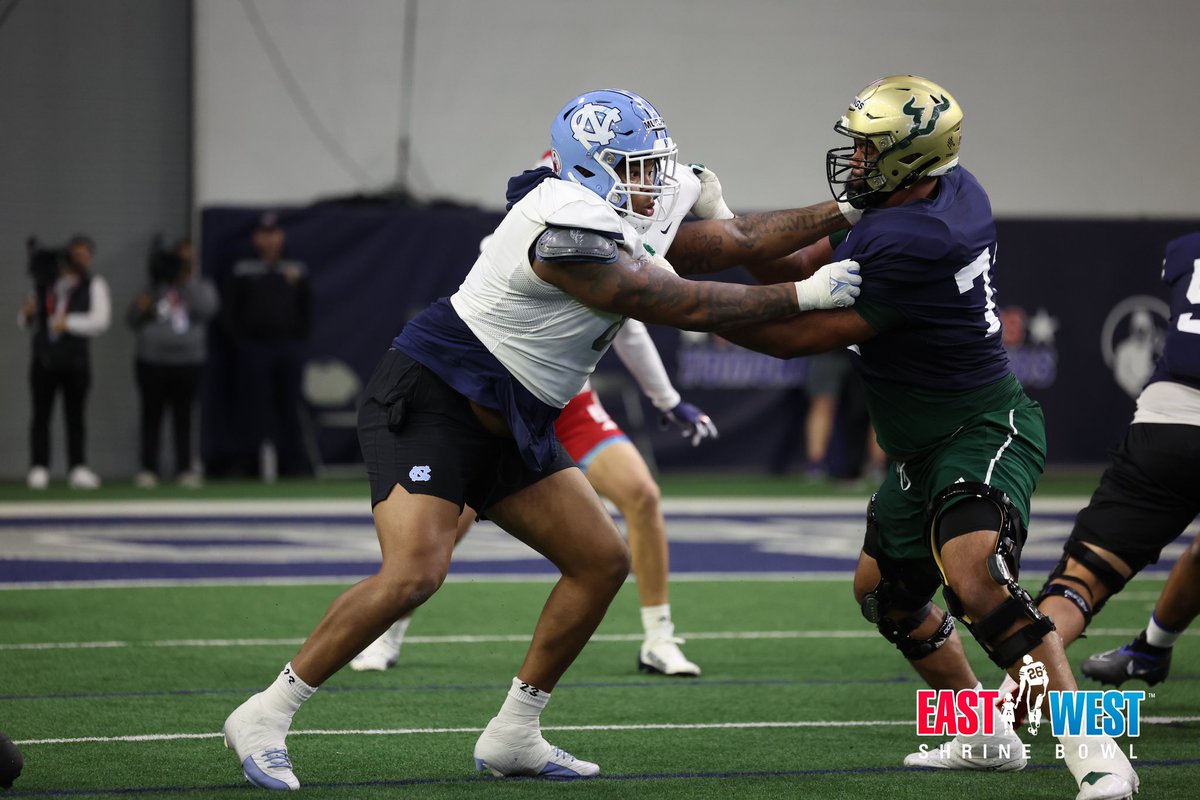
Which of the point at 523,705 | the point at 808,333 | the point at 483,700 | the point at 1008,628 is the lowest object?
the point at 483,700

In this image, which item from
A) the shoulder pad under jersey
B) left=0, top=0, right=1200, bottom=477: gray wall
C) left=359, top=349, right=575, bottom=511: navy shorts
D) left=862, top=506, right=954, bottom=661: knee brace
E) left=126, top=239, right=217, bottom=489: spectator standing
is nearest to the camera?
the shoulder pad under jersey

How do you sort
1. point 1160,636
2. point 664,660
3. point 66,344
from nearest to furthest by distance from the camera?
point 1160,636 → point 664,660 → point 66,344

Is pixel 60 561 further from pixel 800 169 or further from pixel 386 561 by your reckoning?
pixel 800 169

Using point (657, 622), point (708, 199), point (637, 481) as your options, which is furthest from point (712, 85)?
point (708, 199)

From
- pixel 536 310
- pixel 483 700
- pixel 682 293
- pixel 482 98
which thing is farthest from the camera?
pixel 482 98

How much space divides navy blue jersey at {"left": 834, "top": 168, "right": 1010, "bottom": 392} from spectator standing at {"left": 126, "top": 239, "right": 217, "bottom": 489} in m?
10.9

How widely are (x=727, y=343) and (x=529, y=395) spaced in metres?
11.9

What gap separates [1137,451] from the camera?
5.64 m

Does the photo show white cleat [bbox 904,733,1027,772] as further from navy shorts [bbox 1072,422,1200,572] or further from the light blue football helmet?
the light blue football helmet

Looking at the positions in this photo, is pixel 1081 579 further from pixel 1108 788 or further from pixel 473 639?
pixel 473 639

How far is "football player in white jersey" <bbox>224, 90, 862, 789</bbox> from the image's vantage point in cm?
445

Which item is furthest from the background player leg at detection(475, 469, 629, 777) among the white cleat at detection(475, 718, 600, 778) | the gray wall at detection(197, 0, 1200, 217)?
the gray wall at detection(197, 0, 1200, 217)

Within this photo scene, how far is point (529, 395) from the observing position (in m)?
4.65

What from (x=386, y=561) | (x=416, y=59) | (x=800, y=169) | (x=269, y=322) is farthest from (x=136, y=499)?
(x=386, y=561)
